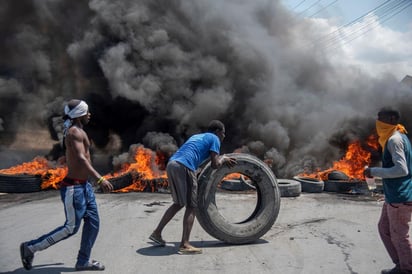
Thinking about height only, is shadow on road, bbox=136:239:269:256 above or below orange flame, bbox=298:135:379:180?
below

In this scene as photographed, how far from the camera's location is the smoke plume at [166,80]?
1897 centimetres

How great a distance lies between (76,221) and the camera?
4406 millimetres

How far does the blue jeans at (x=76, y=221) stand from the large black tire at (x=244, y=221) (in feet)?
5.22

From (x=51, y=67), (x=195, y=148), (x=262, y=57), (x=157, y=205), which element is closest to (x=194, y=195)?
(x=195, y=148)

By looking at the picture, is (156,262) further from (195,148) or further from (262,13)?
(262,13)

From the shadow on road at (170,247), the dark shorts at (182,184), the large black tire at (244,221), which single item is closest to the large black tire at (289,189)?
the large black tire at (244,221)

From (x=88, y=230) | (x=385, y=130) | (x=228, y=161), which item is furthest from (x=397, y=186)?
(x=88, y=230)

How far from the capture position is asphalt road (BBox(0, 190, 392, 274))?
4.71 m

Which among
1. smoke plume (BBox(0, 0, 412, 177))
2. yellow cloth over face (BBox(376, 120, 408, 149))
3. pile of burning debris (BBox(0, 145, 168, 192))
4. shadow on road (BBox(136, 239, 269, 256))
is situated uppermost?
smoke plume (BBox(0, 0, 412, 177))

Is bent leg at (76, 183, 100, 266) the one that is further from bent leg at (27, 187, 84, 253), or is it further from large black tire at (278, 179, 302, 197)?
large black tire at (278, 179, 302, 197)

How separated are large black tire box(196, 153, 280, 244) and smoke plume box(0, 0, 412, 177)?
Answer: 37.7 feet

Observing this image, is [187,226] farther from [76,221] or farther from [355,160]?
[355,160]

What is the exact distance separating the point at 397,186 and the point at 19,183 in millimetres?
10455

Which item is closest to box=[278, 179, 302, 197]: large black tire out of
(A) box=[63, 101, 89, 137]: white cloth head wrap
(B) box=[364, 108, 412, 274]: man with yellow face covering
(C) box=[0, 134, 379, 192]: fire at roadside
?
(C) box=[0, 134, 379, 192]: fire at roadside
